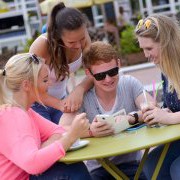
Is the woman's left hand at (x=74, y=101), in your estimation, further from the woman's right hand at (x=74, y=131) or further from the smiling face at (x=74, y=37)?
the woman's right hand at (x=74, y=131)

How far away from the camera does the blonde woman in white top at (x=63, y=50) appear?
324 cm

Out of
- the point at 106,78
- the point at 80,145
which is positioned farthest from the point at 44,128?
the point at 106,78

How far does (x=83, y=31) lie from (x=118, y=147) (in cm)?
109

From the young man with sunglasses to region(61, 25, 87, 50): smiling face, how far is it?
19cm

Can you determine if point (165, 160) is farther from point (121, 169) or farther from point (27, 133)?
point (27, 133)

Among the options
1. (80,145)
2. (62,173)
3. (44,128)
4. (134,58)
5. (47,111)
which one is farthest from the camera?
(134,58)

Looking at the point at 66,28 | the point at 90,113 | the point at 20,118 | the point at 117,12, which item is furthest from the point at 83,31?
the point at 117,12

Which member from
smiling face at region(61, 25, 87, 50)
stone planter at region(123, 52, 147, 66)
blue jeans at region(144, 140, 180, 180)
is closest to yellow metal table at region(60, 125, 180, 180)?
blue jeans at region(144, 140, 180, 180)

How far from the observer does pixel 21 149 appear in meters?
2.42

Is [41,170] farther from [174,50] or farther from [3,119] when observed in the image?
[174,50]

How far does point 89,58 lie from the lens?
122 inches

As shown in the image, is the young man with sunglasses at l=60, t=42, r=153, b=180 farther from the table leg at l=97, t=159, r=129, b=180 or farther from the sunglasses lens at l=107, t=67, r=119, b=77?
the table leg at l=97, t=159, r=129, b=180

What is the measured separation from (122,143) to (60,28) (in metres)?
1.06

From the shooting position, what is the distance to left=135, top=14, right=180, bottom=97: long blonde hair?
2.84 meters
